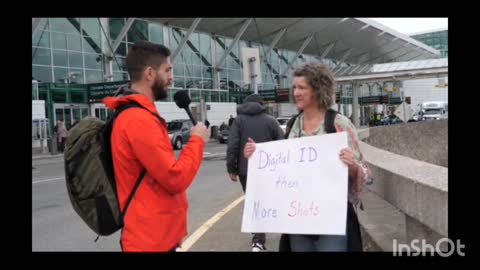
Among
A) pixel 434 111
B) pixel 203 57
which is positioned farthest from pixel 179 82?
pixel 434 111

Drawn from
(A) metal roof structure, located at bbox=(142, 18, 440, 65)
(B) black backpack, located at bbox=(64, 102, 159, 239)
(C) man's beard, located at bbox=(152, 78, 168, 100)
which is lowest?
(B) black backpack, located at bbox=(64, 102, 159, 239)

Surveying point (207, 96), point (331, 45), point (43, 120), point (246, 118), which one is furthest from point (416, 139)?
point (331, 45)

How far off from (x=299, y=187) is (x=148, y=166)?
39.9 inches

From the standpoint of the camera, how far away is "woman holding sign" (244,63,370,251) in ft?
9.09

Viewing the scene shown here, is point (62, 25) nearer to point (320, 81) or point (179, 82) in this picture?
point (179, 82)

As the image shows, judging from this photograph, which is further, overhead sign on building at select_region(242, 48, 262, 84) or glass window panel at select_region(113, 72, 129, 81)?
glass window panel at select_region(113, 72, 129, 81)

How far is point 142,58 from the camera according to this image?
254 centimetres

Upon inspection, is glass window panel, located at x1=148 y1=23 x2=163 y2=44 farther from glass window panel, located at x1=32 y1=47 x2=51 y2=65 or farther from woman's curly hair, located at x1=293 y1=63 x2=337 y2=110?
woman's curly hair, located at x1=293 y1=63 x2=337 y2=110

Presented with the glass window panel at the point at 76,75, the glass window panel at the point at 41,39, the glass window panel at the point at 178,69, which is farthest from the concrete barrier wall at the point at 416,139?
the glass window panel at the point at 178,69

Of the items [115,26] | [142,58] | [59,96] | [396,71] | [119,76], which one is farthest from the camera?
[396,71]

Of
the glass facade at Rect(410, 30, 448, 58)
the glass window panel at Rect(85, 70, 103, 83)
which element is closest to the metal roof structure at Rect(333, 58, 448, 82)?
the glass window panel at Rect(85, 70, 103, 83)

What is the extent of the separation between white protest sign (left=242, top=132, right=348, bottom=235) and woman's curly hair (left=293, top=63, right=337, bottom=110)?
0.92 feet

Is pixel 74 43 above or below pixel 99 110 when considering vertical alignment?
above

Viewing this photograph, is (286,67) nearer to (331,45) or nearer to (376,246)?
(331,45)
